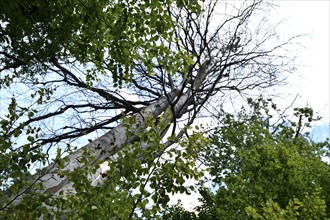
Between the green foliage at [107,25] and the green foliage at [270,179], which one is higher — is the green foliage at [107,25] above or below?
above

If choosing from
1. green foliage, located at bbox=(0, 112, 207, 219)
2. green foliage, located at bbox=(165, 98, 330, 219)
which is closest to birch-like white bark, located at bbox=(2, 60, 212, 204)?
green foliage, located at bbox=(0, 112, 207, 219)

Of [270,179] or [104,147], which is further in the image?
[270,179]

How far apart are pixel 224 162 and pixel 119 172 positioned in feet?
→ 15.4

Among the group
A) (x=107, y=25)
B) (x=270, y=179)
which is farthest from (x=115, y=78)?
(x=270, y=179)

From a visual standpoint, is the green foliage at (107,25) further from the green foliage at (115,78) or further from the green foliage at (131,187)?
the green foliage at (131,187)

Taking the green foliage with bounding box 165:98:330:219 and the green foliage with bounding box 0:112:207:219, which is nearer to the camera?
the green foliage with bounding box 0:112:207:219

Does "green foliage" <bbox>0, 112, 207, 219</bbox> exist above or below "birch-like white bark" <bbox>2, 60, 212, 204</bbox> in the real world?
below

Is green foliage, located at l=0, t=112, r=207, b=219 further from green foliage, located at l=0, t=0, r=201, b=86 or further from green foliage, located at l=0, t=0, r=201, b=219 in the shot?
green foliage, located at l=0, t=0, r=201, b=86

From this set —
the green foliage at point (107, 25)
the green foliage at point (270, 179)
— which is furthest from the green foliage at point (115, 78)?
the green foliage at point (270, 179)

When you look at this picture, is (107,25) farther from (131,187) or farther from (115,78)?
(131,187)

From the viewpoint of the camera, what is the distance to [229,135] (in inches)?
295

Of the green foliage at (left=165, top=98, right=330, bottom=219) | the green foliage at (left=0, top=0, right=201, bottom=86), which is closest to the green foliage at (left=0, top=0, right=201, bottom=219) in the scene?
the green foliage at (left=0, top=0, right=201, bottom=86)

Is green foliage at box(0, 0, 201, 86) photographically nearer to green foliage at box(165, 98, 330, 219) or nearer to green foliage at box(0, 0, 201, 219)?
green foliage at box(0, 0, 201, 219)

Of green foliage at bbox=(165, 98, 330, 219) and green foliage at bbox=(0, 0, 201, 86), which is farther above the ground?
green foliage at bbox=(0, 0, 201, 86)
